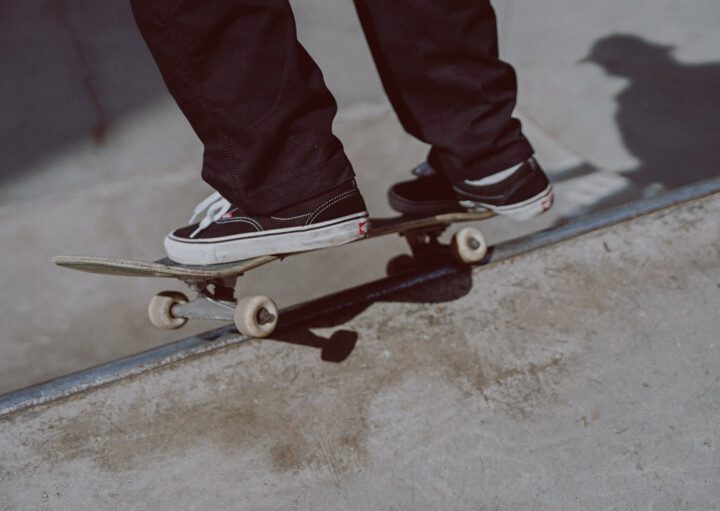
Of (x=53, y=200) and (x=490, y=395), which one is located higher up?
(x=53, y=200)

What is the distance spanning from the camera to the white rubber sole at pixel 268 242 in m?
1.47

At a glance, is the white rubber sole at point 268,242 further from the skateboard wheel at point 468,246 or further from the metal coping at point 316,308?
the skateboard wheel at point 468,246

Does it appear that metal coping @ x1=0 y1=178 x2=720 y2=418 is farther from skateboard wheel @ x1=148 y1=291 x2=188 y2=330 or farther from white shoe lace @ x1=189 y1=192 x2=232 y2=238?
white shoe lace @ x1=189 y1=192 x2=232 y2=238

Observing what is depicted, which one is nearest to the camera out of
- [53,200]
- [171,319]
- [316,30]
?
[171,319]

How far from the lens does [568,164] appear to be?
362 centimetres

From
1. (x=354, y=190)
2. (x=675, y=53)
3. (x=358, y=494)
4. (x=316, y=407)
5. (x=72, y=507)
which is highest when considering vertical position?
(x=354, y=190)

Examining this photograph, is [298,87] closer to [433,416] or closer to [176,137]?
[433,416]

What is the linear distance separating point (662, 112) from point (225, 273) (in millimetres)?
3310

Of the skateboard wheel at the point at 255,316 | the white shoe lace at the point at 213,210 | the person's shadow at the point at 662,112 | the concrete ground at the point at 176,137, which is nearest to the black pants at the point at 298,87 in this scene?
the white shoe lace at the point at 213,210

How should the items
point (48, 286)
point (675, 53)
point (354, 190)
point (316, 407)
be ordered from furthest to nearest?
point (675, 53)
point (48, 286)
point (316, 407)
point (354, 190)

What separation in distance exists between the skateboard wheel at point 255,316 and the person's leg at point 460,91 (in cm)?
77

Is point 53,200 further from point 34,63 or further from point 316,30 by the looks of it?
point 316,30

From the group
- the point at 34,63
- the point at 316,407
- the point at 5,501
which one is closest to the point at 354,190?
the point at 316,407

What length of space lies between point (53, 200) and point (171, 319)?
71.6 inches
